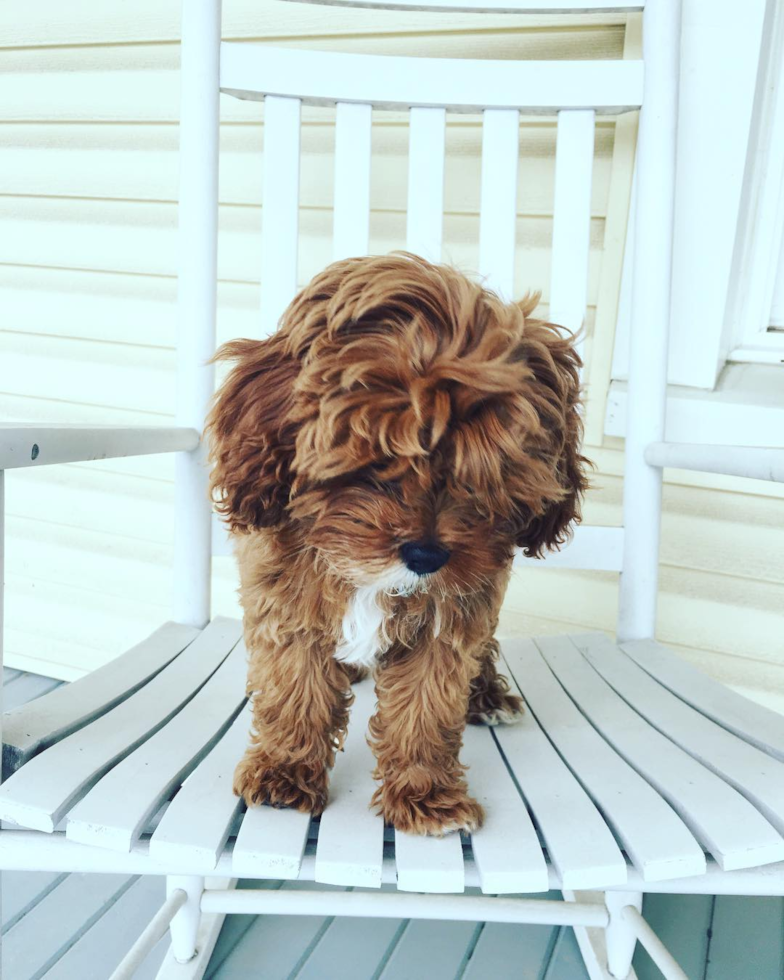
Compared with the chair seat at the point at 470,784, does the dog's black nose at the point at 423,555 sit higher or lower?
higher

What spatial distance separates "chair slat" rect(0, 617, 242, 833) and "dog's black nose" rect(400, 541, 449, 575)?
0.46 meters

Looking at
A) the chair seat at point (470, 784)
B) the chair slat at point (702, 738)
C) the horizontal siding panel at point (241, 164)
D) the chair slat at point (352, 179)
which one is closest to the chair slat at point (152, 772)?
the chair seat at point (470, 784)

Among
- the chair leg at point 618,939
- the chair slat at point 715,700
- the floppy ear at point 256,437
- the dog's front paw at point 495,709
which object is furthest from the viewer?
the chair leg at point 618,939

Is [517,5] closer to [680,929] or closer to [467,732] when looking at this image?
[467,732]

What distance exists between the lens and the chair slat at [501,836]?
853 millimetres

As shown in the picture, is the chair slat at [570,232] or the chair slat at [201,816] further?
the chair slat at [570,232]

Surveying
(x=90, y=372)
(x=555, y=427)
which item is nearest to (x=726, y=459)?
(x=555, y=427)

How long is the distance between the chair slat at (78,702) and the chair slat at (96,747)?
0.01 meters

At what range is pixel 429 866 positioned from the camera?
86 centimetres

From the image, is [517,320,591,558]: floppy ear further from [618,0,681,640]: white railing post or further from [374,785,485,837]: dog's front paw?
[618,0,681,640]: white railing post

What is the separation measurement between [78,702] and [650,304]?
1231 mm

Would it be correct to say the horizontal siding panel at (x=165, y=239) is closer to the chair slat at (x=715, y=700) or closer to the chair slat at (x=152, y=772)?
the chair slat at (x=715, y=700)

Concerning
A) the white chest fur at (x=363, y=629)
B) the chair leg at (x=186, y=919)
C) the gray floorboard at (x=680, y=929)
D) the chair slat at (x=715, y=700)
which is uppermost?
the white chest fur at (x=363, y=629)

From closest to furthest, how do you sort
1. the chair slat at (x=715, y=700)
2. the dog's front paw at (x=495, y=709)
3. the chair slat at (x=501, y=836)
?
the chair slat at (x=501, y=836) < the chair slat at (x=715, y=700) < the dog's front paw at (x=495, y=709)
